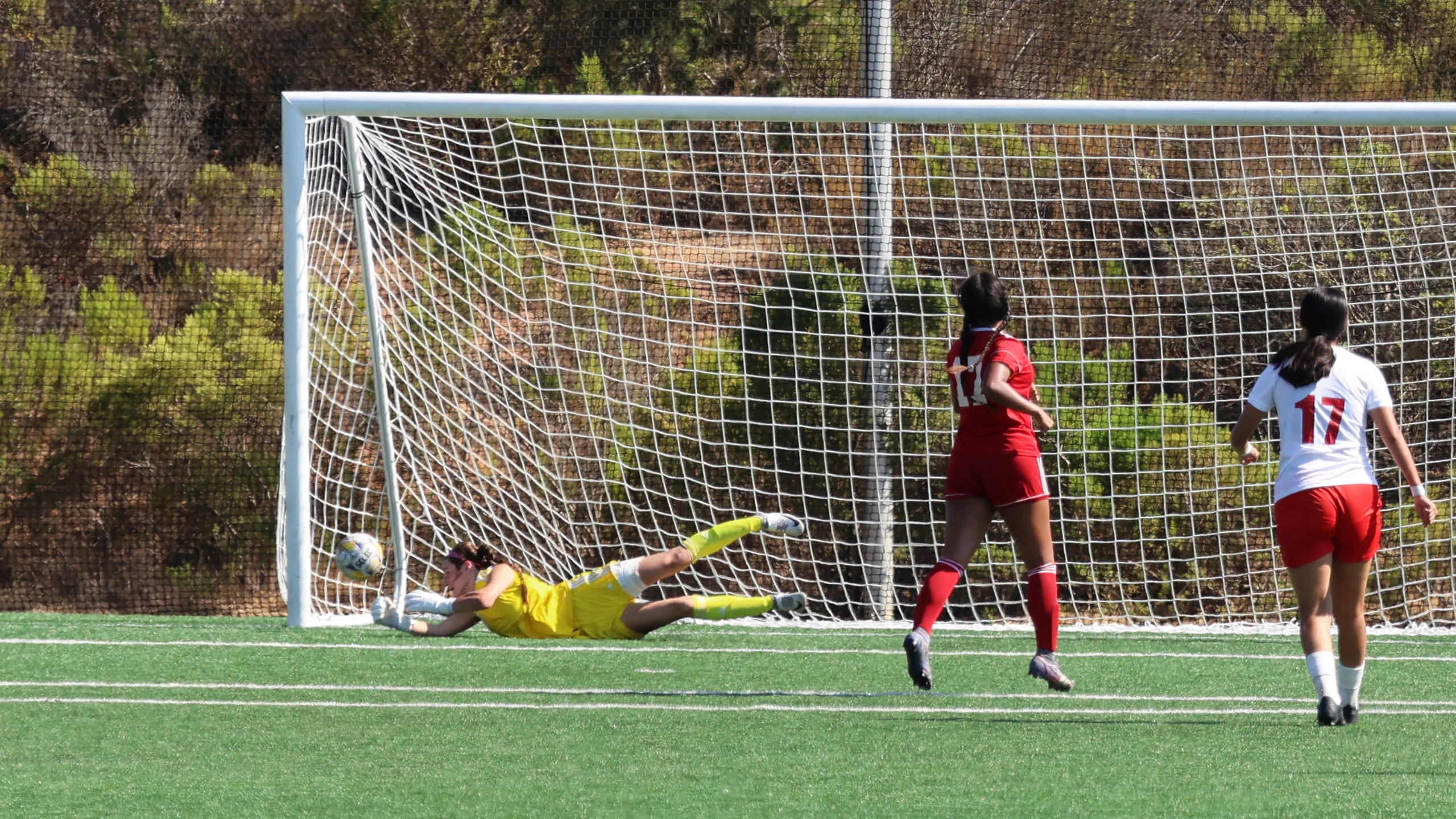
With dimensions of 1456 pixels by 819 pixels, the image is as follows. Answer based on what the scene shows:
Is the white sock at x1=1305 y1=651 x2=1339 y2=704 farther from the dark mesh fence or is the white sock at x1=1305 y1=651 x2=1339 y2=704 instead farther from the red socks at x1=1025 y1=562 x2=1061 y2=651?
the dark mesh fence

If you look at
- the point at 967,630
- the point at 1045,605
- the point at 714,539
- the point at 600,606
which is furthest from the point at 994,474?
the point at 967,630

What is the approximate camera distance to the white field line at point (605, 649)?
679cm

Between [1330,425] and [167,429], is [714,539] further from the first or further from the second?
[167,429]

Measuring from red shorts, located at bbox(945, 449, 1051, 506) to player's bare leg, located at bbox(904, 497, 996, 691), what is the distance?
0.05m

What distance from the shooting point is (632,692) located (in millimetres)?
5547

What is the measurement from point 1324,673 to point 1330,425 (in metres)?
0.76

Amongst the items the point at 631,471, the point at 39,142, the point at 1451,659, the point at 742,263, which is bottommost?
the point at 1451,659

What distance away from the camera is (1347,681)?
476cm

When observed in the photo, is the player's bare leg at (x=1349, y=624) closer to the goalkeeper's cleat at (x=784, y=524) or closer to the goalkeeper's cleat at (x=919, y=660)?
the goalkeeper's cleat at (x=919, y=660)

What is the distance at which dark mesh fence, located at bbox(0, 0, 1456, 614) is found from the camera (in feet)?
38.4

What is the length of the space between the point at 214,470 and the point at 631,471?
3817 millimetres

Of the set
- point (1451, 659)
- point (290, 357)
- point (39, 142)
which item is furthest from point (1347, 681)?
point (39, 142)

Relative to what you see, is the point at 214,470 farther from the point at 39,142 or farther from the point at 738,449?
the point at 39,142

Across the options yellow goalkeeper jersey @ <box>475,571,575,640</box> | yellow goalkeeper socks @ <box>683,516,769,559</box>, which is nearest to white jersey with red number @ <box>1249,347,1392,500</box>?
yellow goalkeeper socks @ <box>683,516,769,559</box>
